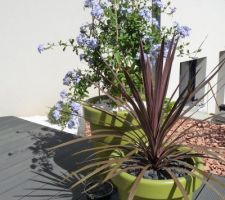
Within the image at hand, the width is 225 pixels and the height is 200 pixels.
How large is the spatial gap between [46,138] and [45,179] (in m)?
0.96

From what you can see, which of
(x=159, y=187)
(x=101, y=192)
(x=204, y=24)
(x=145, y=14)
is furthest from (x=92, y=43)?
(x=204, y=24)

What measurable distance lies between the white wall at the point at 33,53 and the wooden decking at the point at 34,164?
19.0 inches

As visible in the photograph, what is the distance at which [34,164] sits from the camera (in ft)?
9.76

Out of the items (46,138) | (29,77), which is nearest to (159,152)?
(46,138)

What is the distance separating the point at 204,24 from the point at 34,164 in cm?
439

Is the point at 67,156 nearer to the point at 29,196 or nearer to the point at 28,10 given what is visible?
the point at 29,196

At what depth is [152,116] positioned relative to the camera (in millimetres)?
1809

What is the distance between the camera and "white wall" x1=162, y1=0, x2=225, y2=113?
558cm

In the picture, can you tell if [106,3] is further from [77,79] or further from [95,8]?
[77,79]

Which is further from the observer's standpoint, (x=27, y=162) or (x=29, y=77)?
(x=29, y=77)

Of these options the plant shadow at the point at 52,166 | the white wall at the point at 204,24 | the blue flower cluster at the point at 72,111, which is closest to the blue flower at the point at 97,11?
the blue flower cluster at the point at 72,111

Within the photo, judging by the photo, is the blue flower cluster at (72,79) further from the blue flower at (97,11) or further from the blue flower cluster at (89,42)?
the blue flower at (97,11)

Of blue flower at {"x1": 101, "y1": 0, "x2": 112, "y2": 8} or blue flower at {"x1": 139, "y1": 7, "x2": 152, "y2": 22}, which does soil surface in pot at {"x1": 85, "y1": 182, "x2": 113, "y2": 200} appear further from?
blue flower at {"x1": 101, "y1": 0, "x2": 112, "y2": 8}

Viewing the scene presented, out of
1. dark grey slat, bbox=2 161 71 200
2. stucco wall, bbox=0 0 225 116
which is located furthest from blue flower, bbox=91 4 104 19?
stucco wall, bbox=0 0 225 116
